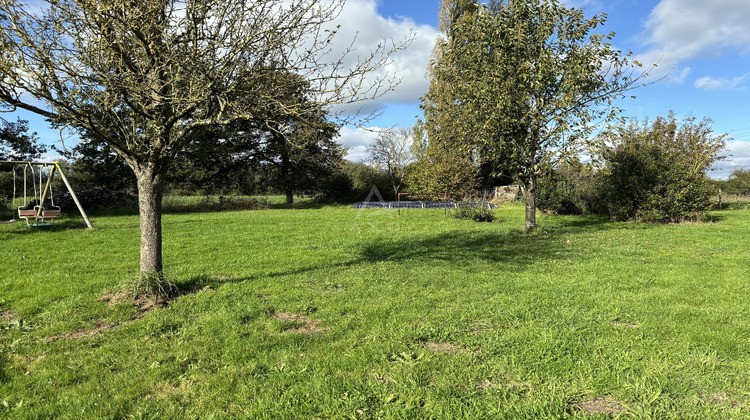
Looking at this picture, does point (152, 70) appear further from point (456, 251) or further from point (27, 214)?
point (27, 214)

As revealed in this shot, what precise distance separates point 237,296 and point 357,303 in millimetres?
1610

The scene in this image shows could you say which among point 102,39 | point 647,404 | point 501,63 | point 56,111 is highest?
point 501,63

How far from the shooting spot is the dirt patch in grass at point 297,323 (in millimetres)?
4133

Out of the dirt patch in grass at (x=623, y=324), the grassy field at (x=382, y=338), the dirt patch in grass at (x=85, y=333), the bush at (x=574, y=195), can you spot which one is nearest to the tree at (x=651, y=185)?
the bush at (x=574, y=195)

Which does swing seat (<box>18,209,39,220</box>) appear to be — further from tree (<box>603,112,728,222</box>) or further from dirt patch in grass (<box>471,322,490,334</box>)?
tree (<box>603,112,728,222</box>)

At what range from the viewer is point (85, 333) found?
409 cm

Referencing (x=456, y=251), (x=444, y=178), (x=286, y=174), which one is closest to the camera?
(x=456, y=251)

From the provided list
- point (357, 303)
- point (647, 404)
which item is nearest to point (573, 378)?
point (647, 404)

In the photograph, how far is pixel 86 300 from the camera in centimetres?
511

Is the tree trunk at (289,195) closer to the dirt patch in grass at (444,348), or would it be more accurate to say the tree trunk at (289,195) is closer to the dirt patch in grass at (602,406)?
the dirt patch in grass at (444,348)

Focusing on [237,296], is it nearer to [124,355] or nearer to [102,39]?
[124,355]

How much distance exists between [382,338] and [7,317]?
4255mm

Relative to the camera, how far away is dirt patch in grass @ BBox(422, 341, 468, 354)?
141 inches

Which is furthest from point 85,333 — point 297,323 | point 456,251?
point 456,251
